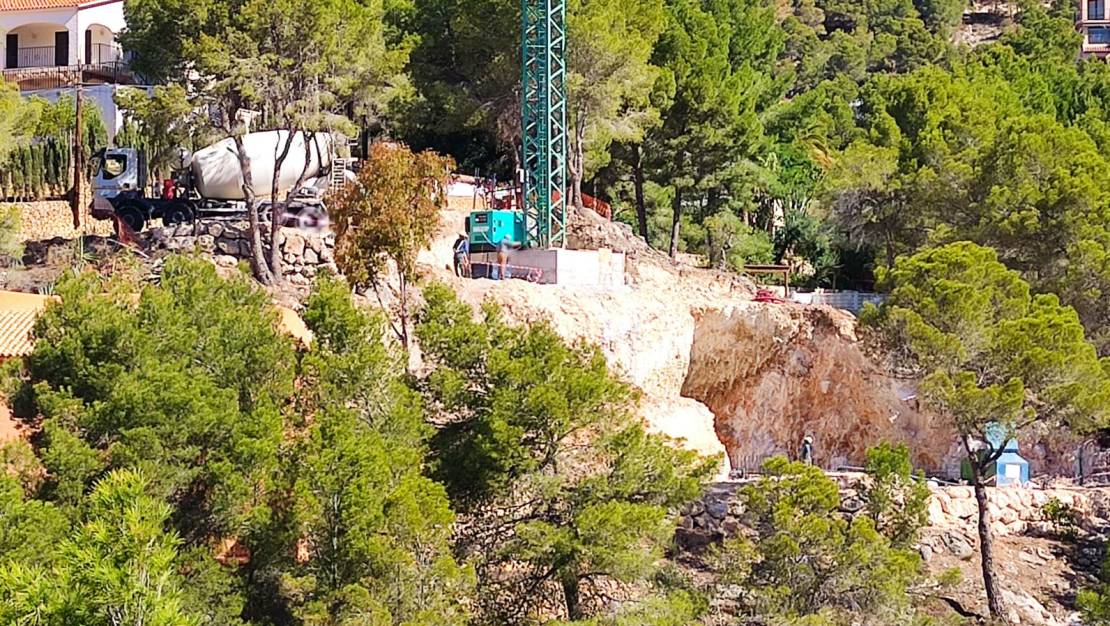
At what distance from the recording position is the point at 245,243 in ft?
123

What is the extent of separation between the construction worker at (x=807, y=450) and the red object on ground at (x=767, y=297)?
347cm

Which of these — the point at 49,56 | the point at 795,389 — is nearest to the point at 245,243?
the point at 795,389

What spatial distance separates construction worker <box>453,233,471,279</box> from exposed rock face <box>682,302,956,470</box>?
19.1ft

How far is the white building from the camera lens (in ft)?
158

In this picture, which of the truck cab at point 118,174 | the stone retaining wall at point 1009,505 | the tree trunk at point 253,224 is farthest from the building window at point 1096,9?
the tree trunk at point 253,224

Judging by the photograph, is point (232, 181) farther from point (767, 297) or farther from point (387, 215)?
Answer: point (767, 297)

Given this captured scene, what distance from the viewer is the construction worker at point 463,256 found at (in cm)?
4047

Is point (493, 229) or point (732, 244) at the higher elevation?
point (493, 229)

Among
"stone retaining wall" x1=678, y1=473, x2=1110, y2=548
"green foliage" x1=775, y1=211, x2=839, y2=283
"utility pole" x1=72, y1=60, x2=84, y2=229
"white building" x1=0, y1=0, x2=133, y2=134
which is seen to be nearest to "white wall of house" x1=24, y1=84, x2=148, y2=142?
"white building" x1=0, y1=0, x2=133, y2=134

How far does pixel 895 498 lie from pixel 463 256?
12412mm

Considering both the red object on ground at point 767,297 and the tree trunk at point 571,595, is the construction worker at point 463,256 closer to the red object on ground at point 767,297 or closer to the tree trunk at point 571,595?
the red object on ground at point 767,297

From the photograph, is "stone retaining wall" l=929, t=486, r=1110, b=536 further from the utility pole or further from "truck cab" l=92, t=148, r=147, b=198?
the utility pole

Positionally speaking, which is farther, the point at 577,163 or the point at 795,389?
the point at 577,163

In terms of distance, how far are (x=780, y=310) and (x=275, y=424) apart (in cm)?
1808
